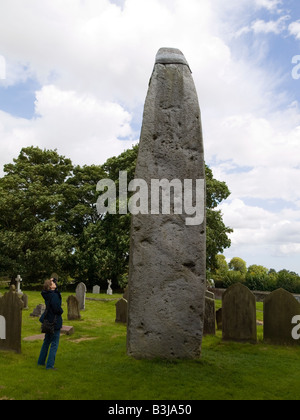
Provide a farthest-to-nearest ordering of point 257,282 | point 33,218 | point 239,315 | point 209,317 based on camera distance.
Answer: point 257,282, point 33,218, point 209,317, point 239,315

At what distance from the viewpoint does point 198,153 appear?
Answer: 23.6 ft

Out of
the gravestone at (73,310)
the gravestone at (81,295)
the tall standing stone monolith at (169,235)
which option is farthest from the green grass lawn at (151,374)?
the gravestone at (81,295)

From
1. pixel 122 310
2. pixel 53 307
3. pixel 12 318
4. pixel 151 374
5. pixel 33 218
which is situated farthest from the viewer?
pixel 33 218

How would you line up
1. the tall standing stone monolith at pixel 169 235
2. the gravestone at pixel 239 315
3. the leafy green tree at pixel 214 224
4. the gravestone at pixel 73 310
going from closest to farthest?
the tall standing stone monolith at pixel 169 235 → the gravestone at pixel 239 315 → the gravestone at pixel 73 310 → the leafy green tree at pixel 214 224

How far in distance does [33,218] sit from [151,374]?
22490 millimetres

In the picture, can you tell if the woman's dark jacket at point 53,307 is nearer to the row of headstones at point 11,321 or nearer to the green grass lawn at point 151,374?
the green grass lawn at point 151,374

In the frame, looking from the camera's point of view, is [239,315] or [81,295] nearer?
[239,315]

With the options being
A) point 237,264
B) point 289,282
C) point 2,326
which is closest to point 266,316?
point 2,326

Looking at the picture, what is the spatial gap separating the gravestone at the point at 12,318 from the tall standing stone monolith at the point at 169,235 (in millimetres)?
2390

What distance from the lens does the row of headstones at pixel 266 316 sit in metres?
8.30

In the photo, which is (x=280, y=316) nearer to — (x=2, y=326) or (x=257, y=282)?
(x=2, y=326)

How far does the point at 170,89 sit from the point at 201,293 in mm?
4543

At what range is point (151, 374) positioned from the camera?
19.1ft

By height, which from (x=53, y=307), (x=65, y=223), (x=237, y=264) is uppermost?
(x=65, y=223)
